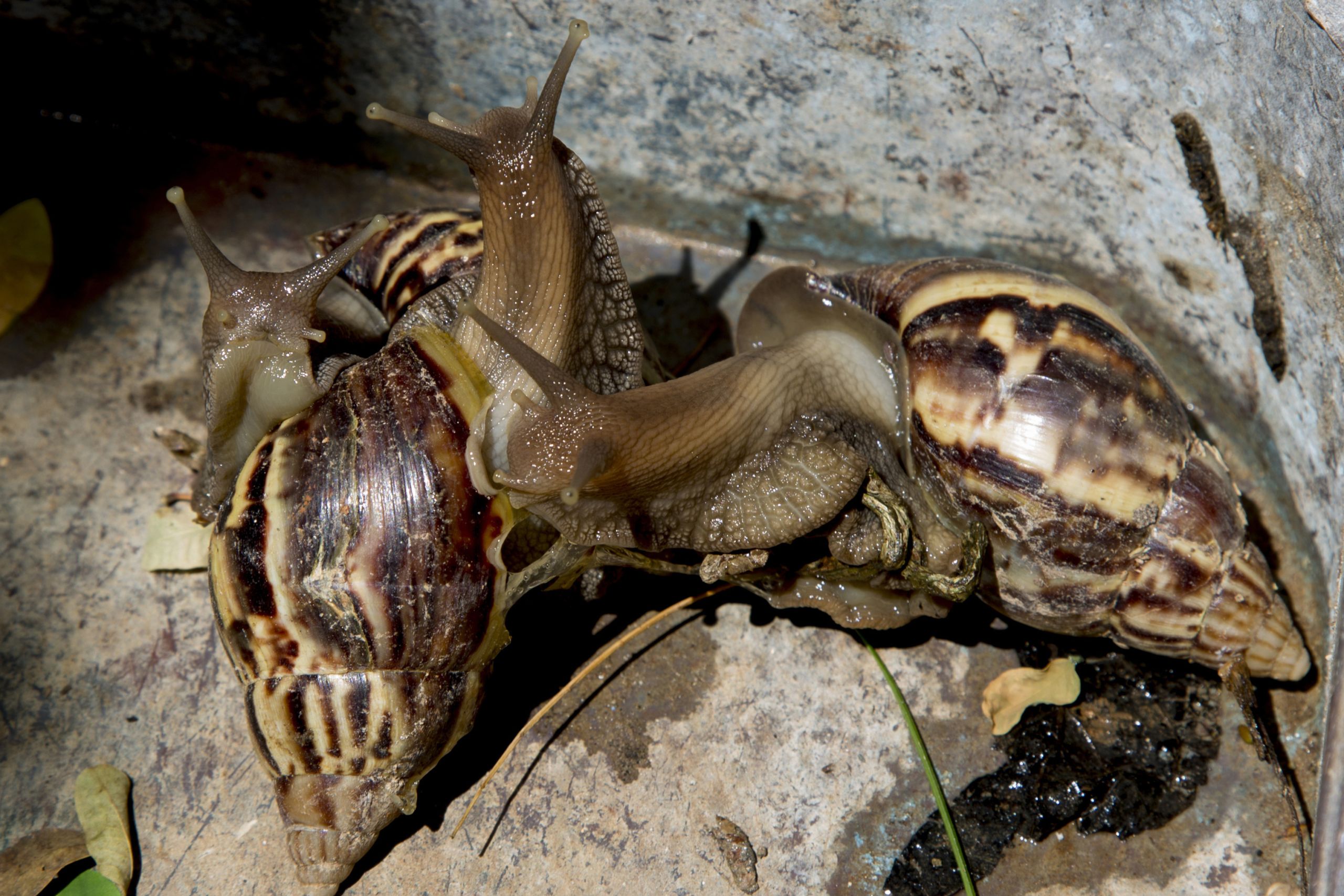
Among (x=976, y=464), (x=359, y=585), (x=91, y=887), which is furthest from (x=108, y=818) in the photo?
(x=976, y=464)

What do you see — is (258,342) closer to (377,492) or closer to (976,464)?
(377,492)

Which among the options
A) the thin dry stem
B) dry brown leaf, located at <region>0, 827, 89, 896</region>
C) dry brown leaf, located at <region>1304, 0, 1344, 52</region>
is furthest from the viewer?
the thin dry stem

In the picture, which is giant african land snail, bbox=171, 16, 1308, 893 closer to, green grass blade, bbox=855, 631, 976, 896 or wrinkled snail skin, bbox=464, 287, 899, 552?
wrinkled snail skin, bbox=464, 287, 899, 552

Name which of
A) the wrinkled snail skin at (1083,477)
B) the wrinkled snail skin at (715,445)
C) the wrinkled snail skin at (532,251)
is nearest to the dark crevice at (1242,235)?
the wrinkled snail skin at (1083,477)

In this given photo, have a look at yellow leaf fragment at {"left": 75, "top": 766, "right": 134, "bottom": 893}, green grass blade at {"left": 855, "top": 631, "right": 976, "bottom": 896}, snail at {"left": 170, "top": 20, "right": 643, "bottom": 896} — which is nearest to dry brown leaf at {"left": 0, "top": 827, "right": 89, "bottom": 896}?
yellow leaf fragment at {"left": 75, "top": 766, "right": 134, "bottom": 893}

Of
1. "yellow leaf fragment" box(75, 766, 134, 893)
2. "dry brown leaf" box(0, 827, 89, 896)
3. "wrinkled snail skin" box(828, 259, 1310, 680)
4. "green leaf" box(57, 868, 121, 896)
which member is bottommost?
"dry brown leaf" box(0, 827, 89, 896)

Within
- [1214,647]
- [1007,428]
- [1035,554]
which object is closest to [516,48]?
[1007,428]
